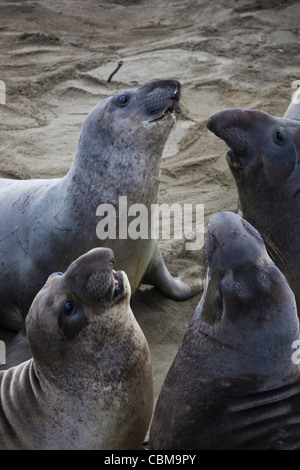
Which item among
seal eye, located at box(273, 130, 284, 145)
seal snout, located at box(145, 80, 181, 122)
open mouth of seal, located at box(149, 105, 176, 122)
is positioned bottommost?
seal eye, located at box(273, 130, 284, 145)

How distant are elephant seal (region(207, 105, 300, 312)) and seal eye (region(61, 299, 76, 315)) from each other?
1313 mm

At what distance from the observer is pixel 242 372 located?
3.04 m

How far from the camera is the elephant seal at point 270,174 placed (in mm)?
4293

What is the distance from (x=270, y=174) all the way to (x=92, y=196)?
104 cm

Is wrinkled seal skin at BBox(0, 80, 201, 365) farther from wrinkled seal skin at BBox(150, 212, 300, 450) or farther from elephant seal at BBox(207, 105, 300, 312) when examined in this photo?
wrinkled seal skin at BBox(150, 212, 300, 450)

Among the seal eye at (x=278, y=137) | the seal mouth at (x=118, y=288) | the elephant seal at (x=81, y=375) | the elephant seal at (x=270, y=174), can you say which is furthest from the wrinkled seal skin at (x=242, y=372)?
the seal eye at (x=278, y=137)

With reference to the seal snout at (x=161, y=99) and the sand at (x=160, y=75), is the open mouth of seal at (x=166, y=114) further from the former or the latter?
the sand at (x=160, y=75)

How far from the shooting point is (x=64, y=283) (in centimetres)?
347

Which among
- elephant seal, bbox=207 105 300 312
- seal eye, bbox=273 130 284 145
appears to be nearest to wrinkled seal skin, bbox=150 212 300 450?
elephant seal, bbox=207 105 300 312

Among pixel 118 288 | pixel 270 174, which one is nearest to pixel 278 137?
pixel 270 174

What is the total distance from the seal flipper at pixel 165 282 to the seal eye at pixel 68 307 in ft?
5.51

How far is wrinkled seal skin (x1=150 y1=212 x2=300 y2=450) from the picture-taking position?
3016 millimetres

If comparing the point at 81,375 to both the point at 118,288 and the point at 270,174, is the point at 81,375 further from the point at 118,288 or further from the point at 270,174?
the point at 270,174
